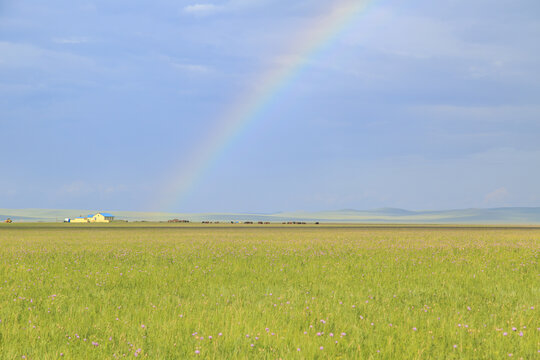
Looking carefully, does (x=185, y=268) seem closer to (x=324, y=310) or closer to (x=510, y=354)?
(x=324, y=310)

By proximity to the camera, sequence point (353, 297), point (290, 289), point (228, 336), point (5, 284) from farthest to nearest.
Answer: point (5, 284), point (290, 289), point (353, 297), point (228, 336)

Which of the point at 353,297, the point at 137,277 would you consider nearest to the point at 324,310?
the point at 353,297

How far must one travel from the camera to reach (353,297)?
35.0 feet

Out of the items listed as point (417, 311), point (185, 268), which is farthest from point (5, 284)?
point (417, 311)

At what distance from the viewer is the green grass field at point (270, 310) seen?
6.86 m

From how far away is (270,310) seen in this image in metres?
9.13

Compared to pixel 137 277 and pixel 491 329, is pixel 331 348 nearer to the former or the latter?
pixel 491 329

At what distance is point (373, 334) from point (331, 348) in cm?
108

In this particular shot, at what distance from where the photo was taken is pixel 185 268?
51.2 ft

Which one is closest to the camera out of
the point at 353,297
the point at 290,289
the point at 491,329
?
the point at 491,329

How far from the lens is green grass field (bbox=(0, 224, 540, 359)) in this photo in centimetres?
686

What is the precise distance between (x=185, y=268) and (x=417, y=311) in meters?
8.94

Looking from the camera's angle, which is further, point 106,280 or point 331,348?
point 106,280

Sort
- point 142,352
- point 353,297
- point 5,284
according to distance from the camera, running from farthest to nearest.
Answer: point 5,284 < point 353,297 < point 142,352
